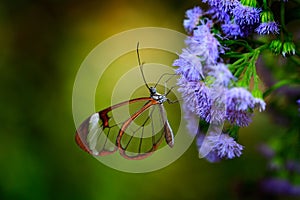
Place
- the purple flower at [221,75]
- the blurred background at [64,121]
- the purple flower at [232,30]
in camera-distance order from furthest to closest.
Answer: the blurred background at [64,121], the purple flower at [232,30], the purple flower at [221,75]

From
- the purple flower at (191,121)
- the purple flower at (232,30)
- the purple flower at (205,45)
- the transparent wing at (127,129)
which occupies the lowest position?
the transparent wing at (127,129)

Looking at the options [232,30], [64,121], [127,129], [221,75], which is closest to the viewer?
[221,75]

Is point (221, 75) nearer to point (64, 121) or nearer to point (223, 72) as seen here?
point (223, 72)

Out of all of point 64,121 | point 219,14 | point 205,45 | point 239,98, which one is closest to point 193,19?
point 219,14

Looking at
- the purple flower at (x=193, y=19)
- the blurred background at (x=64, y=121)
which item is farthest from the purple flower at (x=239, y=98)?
the blurred background at (x=64, y=121)

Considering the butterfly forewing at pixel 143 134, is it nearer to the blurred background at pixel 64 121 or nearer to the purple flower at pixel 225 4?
the purple flower at pixel 225 4

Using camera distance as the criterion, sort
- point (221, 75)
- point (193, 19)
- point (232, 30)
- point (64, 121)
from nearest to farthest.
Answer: point (221, 75), point (232, 30), point (193, 19), point (64, 121)
